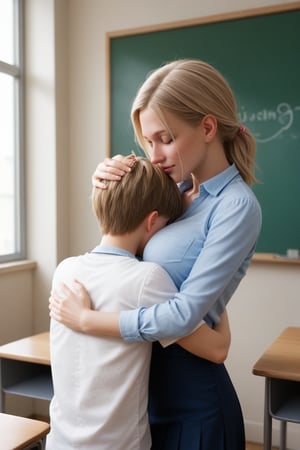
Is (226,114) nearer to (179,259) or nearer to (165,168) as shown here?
(165,168)

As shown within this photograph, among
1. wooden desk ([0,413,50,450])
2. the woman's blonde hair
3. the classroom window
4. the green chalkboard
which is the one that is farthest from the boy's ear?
the classroom window

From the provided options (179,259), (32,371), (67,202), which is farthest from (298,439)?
(179,259)

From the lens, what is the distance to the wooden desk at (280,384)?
6.57 ft

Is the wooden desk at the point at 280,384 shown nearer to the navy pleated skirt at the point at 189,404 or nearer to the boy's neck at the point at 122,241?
the navy pleated skirt at the point at 189,404

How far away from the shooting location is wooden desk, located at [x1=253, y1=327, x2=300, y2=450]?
2.00 metres

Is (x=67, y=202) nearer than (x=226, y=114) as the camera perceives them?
No

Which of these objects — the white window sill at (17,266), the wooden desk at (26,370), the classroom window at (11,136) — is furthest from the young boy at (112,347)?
the classroom window at (11,136)

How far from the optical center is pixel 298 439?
3.18 m

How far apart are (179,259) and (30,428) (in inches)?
22.8

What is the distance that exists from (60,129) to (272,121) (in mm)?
1426

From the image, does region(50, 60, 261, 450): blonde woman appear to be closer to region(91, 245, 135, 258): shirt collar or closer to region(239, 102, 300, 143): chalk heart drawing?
region(91, 245, 135, 258): shirt collar

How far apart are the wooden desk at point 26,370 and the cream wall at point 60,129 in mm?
921

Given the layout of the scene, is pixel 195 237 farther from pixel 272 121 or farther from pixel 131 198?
pixel 272 121

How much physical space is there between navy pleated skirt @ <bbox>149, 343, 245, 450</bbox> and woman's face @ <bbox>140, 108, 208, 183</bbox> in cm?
44
